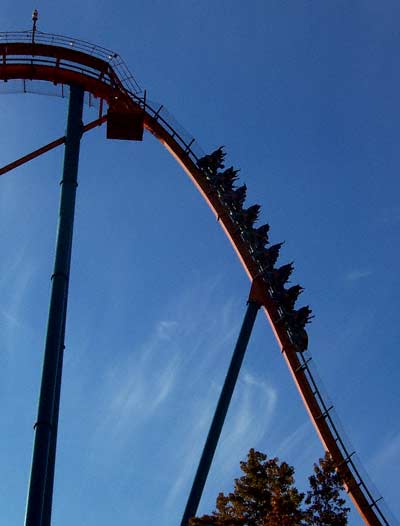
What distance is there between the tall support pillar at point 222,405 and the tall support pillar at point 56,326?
7.61 ft

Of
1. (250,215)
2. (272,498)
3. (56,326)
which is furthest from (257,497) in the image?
(250,215)

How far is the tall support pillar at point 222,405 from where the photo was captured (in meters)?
14.0

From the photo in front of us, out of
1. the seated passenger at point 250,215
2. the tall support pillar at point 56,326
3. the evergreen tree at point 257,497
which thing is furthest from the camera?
the seated passenger at point 250,215

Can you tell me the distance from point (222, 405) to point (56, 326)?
3617 mm

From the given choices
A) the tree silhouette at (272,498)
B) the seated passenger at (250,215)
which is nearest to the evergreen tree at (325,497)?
the tree silhouette at (272,498)

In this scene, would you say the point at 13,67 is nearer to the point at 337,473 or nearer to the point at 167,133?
the point at 167,133

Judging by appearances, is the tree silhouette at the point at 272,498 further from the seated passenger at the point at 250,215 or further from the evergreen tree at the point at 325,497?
the seated passenger at the point at 250,215

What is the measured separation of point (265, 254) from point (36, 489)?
28.0 ft

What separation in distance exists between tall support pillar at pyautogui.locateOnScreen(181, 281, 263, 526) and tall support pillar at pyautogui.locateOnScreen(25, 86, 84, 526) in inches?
91.3

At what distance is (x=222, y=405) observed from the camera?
15266 mm

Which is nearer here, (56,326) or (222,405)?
(56,326)

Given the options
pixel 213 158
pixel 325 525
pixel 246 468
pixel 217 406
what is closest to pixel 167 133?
pixel 213 158

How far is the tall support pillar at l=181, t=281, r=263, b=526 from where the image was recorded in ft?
46.1

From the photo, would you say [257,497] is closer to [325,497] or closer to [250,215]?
[325,497]
